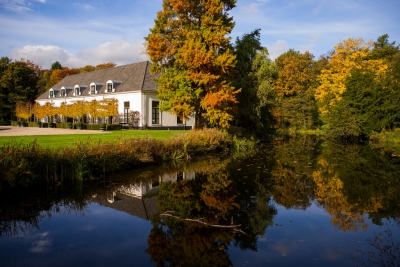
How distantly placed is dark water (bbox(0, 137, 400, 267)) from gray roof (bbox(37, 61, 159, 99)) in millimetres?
18718

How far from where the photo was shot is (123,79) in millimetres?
31312

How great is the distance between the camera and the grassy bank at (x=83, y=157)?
8.38 m

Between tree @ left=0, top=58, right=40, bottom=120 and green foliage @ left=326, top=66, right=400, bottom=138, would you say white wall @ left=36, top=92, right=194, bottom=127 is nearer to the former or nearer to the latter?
green foliage @ left=326, top=66, right=400, bottom=138

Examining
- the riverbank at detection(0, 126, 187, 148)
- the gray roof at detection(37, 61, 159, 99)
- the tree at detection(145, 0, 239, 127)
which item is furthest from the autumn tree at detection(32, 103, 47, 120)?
the tree at detection(145, 0, 239, 127)

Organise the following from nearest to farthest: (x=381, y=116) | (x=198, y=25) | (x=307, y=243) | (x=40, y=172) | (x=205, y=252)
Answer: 1. (x=205, y=252)
2. (x=307, y=243)
3. (x=40, y=172)
4. (x=198, y=25)
5. (x=381, y=116)

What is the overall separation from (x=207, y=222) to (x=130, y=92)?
24.2 meters

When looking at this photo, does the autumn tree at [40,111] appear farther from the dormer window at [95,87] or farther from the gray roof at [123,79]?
the dormer window at [95,87]

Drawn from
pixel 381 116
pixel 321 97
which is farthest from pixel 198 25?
pixel 321 97

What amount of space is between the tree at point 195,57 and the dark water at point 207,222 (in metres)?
6.48

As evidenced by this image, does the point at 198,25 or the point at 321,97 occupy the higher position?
the point at 198,25

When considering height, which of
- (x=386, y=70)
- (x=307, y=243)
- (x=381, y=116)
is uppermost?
(x=386, y=70)

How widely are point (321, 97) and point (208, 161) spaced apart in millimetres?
23211

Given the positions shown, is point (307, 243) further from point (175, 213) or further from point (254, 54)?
point (254, 54)

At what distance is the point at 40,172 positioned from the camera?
9016mm
